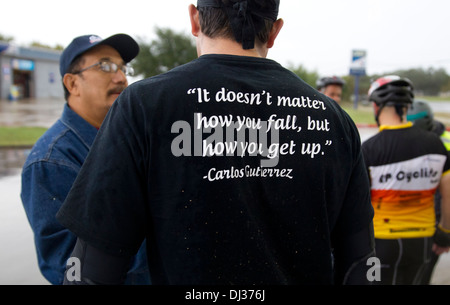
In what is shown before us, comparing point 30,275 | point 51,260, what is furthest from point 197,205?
point 30,275

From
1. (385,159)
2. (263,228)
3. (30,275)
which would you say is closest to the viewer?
(263,228)

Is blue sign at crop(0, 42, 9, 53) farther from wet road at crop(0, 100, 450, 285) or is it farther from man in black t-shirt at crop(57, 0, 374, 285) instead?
man in black t-shirt at crop(57, 0, 374, 285)

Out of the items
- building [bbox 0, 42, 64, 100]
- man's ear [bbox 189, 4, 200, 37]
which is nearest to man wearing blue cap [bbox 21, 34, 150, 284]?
man's ear [bbox 189, 4, 200, 37]

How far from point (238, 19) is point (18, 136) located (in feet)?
42.0

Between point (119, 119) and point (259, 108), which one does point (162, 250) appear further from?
point (259, 108)

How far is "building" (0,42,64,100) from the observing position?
31.0 meters

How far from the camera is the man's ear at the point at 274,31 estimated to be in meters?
1.22

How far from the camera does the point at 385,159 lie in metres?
2.46

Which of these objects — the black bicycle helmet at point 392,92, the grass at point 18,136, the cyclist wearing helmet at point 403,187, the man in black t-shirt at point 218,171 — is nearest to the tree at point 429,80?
the grass at point 18,136

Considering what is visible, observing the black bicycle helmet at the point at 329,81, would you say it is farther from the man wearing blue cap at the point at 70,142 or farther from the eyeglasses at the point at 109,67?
the eyeglasses at the point at 109,67

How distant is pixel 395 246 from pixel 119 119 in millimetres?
2366

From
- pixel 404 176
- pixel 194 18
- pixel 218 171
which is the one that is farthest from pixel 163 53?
pixel 218 171

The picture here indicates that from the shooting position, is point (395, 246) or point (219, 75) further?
point (395, 246)

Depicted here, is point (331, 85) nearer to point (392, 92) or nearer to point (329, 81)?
point (329, 81)
